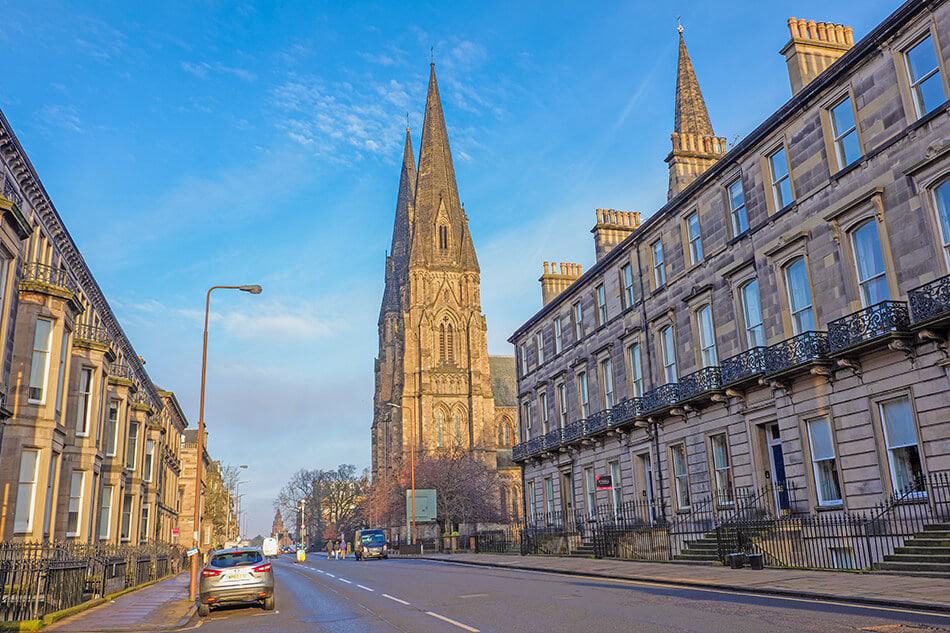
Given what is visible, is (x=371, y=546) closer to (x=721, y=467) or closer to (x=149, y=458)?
(x=149, y=458)

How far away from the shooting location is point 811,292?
21.1m

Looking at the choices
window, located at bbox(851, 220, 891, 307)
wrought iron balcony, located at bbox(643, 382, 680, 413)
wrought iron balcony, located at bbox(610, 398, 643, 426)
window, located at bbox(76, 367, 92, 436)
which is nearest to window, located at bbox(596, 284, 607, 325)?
wrought iron balcony, located at bbox(610, 398, 643, 426)

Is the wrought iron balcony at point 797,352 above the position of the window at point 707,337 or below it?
below

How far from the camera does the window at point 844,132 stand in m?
20.0

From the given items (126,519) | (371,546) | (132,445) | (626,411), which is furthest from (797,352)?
(371,546)

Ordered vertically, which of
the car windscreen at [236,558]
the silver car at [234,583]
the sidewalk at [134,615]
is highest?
the car windscreen at [236,558]

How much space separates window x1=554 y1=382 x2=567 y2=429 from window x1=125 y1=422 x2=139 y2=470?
2175 cm

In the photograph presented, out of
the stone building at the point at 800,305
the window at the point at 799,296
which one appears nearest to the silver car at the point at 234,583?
the stone building at the point at 800,305

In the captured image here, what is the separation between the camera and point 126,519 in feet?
121

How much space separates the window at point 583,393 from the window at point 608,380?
1.83m

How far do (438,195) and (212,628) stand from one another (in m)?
101

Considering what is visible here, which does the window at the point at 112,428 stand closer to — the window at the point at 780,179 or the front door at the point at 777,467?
the front door at the point at 777,467

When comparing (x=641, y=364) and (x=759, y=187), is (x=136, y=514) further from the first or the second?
(x=759, y=187)

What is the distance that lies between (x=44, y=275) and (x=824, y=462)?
23.9 m
